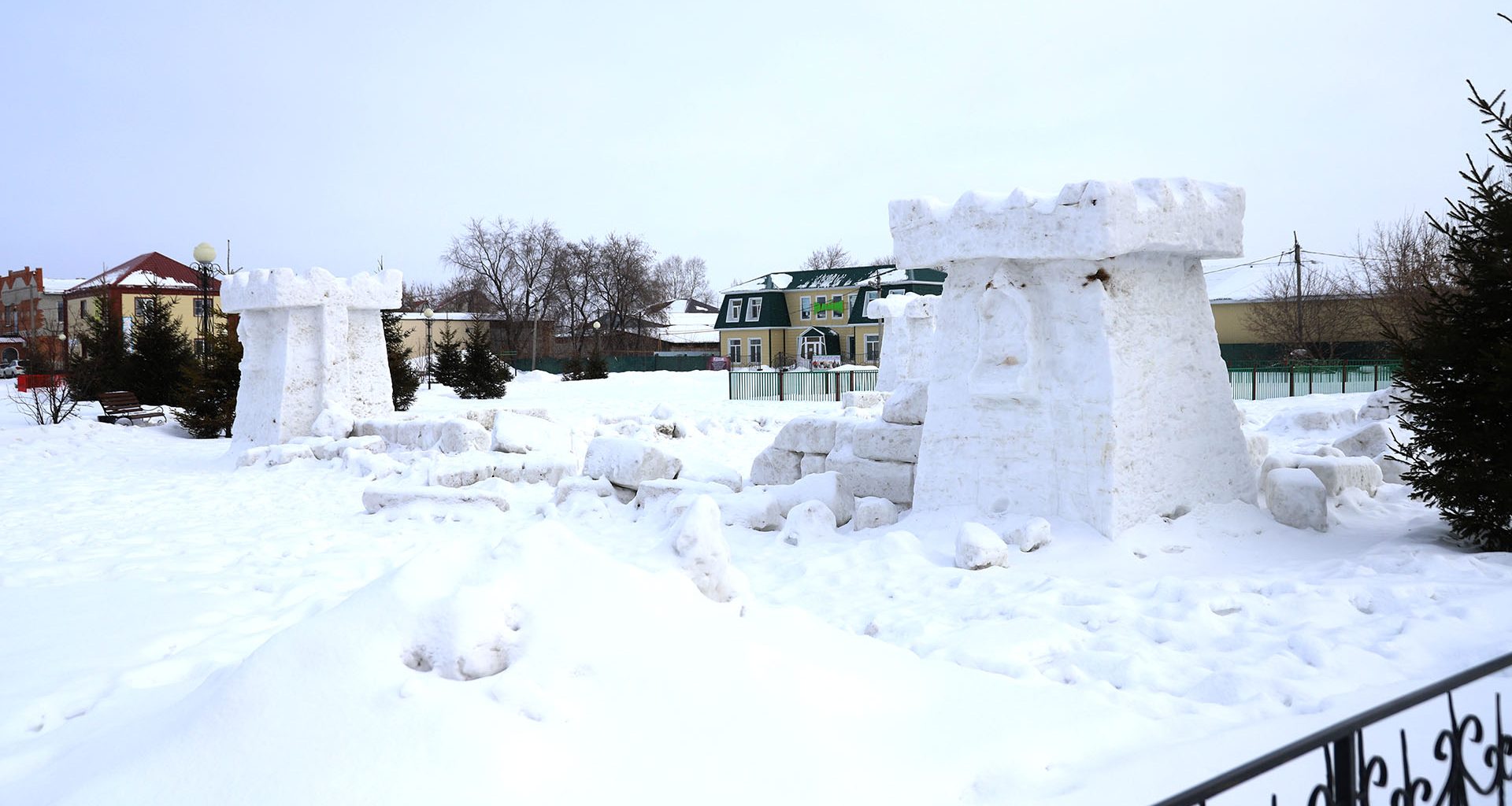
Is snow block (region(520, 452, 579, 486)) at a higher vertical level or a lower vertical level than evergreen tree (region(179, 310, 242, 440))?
lower

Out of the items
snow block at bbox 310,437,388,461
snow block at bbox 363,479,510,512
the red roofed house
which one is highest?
the red roofed house

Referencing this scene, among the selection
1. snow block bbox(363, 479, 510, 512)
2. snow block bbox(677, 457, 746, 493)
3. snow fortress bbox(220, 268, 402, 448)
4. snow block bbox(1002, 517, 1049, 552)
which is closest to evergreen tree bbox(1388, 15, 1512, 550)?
snow block bbox(1002, 517, 1049, 552)

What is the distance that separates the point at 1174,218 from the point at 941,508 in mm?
2605

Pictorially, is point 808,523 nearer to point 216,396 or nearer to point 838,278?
point 216,396

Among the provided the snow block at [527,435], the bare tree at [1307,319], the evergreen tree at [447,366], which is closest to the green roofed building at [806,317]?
the bare tree at [1307,319]

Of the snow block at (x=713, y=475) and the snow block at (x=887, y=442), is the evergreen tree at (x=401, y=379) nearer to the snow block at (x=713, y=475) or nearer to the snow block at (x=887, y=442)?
the snow block at (x=713, y=475)

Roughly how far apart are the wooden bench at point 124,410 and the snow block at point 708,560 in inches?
612

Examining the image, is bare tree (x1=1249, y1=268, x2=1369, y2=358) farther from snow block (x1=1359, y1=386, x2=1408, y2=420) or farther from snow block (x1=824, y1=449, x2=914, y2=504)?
snow block (x1=824, y1=449, x2=914, y2=504)

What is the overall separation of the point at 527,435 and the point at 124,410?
32.1 feet

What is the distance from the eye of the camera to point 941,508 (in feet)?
24.0

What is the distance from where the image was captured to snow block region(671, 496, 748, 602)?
14.5 ft

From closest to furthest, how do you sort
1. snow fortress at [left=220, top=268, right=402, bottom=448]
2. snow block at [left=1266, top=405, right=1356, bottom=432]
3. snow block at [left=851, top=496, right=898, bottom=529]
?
snow block at [left=851, top=496, right=898, bottom=529], snow block at [left=1266, top=405, right=1356, bottom=432], snow fortress at [left=220, top=268, right=402, bottom=448]

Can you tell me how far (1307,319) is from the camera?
3222 cm

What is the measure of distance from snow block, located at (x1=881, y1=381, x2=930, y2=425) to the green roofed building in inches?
1354
